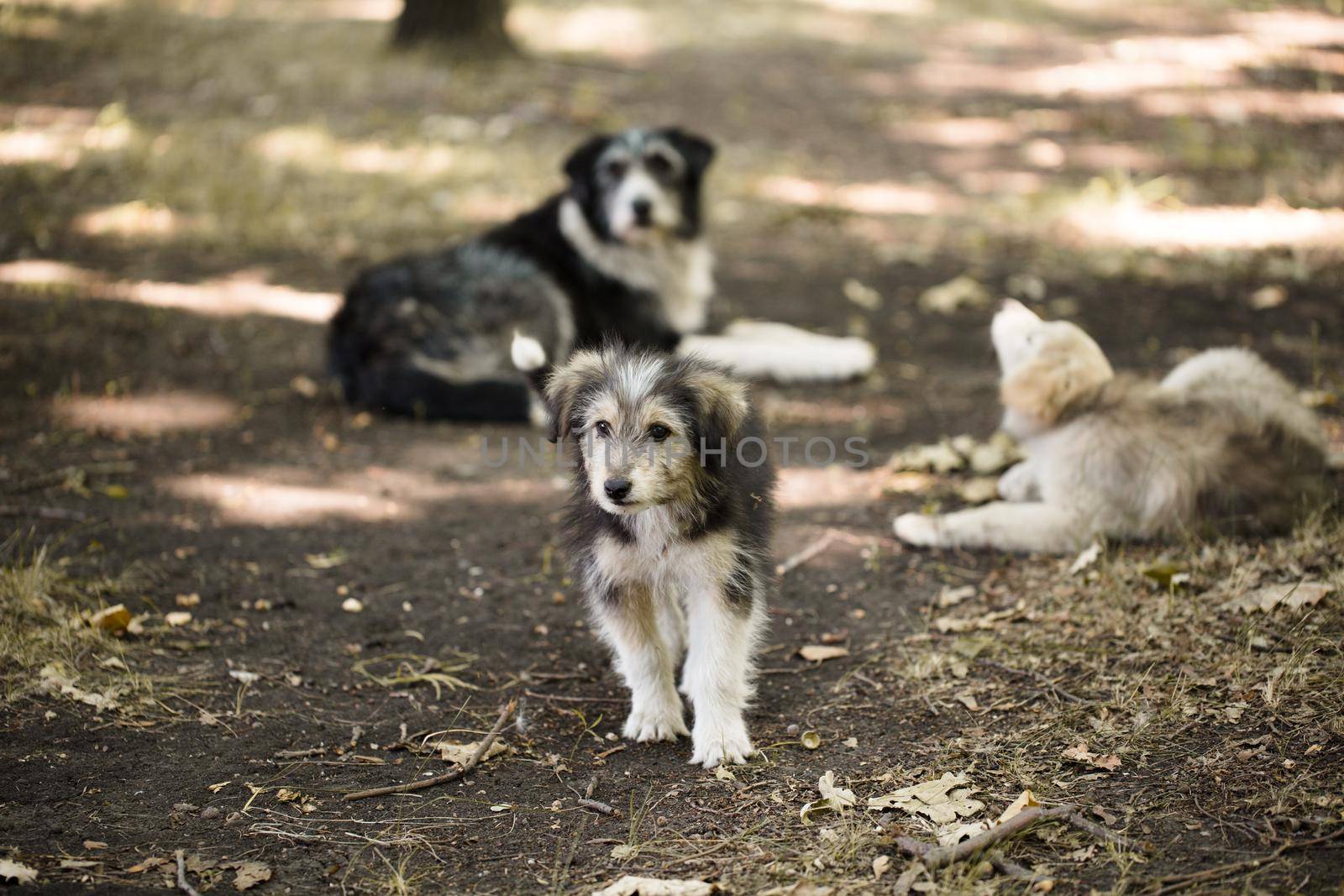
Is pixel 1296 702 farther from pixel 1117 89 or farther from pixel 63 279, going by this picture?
pixel 1117 89

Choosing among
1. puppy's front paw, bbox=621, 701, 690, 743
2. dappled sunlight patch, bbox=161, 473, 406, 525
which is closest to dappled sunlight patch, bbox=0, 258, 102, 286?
dappled sunlight patch, bbox=161, 473, 406, 525

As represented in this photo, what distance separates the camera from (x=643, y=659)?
4176mm

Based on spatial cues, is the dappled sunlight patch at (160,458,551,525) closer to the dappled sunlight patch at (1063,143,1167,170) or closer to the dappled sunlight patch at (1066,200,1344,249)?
the dappled sunlight patch at (1066,200,1344,249)

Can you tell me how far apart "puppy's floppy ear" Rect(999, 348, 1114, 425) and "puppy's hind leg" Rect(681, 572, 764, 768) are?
1886 millimetres

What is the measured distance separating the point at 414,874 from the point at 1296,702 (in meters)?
2.89

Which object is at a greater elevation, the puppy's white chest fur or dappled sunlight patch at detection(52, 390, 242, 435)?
the puppy's white chest fur

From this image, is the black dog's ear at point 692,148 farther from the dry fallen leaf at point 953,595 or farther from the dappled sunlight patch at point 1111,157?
the dappled sunlight patch at point 1111,157

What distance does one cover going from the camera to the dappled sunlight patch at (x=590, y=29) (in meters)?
14.1

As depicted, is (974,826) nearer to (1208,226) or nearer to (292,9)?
(1208,226)

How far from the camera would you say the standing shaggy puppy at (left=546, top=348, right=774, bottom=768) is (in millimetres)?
3859

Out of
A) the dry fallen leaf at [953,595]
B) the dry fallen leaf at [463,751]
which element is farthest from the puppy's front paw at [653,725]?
the dry fallen leaf at [953,595]

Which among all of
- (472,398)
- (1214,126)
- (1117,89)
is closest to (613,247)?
(472,398)

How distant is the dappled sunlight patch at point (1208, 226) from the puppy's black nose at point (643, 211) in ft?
13.9

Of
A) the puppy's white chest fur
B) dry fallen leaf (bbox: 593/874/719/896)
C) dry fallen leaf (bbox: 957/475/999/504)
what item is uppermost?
the puppy's white chest fur
